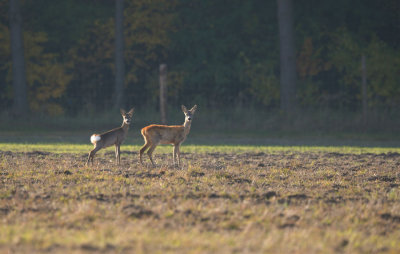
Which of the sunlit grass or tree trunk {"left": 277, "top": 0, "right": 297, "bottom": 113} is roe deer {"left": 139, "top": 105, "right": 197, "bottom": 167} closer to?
the sunlit grass

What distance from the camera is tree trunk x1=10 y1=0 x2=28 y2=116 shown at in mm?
25578

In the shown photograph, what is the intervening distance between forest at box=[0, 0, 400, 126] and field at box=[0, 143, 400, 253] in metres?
16.3

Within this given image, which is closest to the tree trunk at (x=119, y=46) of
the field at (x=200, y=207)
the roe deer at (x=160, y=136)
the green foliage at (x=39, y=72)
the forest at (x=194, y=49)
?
the forest at (x=194, y=49)

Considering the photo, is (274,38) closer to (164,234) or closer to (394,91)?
(394,91)

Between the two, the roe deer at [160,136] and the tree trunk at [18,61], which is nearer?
the roe deer at [160,136]

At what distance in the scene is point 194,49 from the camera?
3094cm

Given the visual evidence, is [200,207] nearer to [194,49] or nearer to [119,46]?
[119,46]

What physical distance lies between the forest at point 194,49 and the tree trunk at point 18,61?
1.14 meters

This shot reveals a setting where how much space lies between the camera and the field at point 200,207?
19.2ft

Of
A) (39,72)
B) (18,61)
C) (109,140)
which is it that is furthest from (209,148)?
(39,72)

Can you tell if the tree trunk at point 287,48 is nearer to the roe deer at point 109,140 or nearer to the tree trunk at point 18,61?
the tree trunk at point 18,61

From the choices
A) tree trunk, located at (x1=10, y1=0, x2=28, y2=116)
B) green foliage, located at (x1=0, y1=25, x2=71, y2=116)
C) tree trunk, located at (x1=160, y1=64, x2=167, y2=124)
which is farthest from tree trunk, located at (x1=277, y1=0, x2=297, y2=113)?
tree trunk, located at (x1=10, y1=0, x2=28, y2=116)

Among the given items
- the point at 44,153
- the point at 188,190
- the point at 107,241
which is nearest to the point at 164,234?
the point at 107,241

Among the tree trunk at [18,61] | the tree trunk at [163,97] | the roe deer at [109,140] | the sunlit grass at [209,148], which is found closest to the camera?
the roe deer at [109,140]
